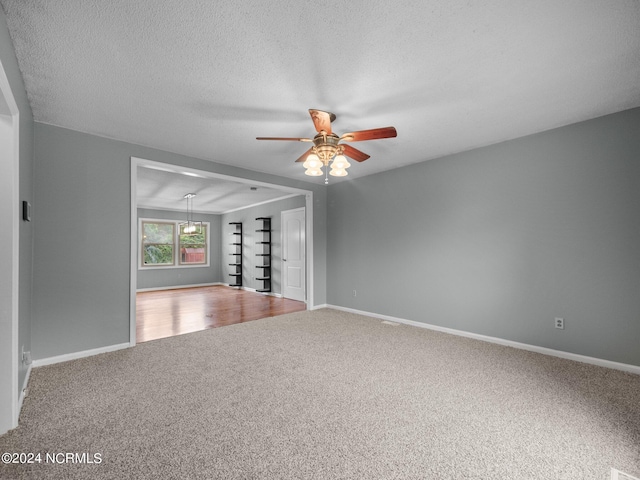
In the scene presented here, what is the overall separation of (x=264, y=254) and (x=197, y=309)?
7.94 ft

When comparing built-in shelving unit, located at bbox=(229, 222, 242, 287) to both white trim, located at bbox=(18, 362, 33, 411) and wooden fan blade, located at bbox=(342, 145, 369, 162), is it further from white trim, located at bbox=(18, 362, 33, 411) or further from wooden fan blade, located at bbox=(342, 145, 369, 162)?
wooden fan blade, located at bbox=(342, 145, 369, 162)

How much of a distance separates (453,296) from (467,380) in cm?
158

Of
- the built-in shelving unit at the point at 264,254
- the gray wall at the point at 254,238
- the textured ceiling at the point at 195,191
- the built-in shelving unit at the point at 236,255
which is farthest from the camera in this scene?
the built-in shelving unit at the point at 236,255

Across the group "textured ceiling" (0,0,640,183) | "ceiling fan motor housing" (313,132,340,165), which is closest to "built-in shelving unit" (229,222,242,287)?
"textured ceiling" (0,0,640,183)

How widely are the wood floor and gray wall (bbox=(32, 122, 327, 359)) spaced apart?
0.73 meters

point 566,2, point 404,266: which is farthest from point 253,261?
point 566,2

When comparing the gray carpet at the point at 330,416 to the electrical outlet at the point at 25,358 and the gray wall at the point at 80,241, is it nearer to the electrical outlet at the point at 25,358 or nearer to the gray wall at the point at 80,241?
the electrical outlet at the point at 25,358

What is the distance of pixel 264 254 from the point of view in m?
7.65

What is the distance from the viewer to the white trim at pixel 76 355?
287 centimetres

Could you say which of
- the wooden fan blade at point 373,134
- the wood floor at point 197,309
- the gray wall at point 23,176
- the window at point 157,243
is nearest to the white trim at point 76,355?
the gray wall at point 23,176

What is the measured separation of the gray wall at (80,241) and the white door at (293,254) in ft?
11.9

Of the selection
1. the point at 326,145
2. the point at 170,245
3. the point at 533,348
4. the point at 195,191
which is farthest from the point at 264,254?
the point at 533,348

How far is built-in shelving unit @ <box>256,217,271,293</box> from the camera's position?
7664 millimetres

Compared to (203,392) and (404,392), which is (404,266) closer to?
(404,392)
